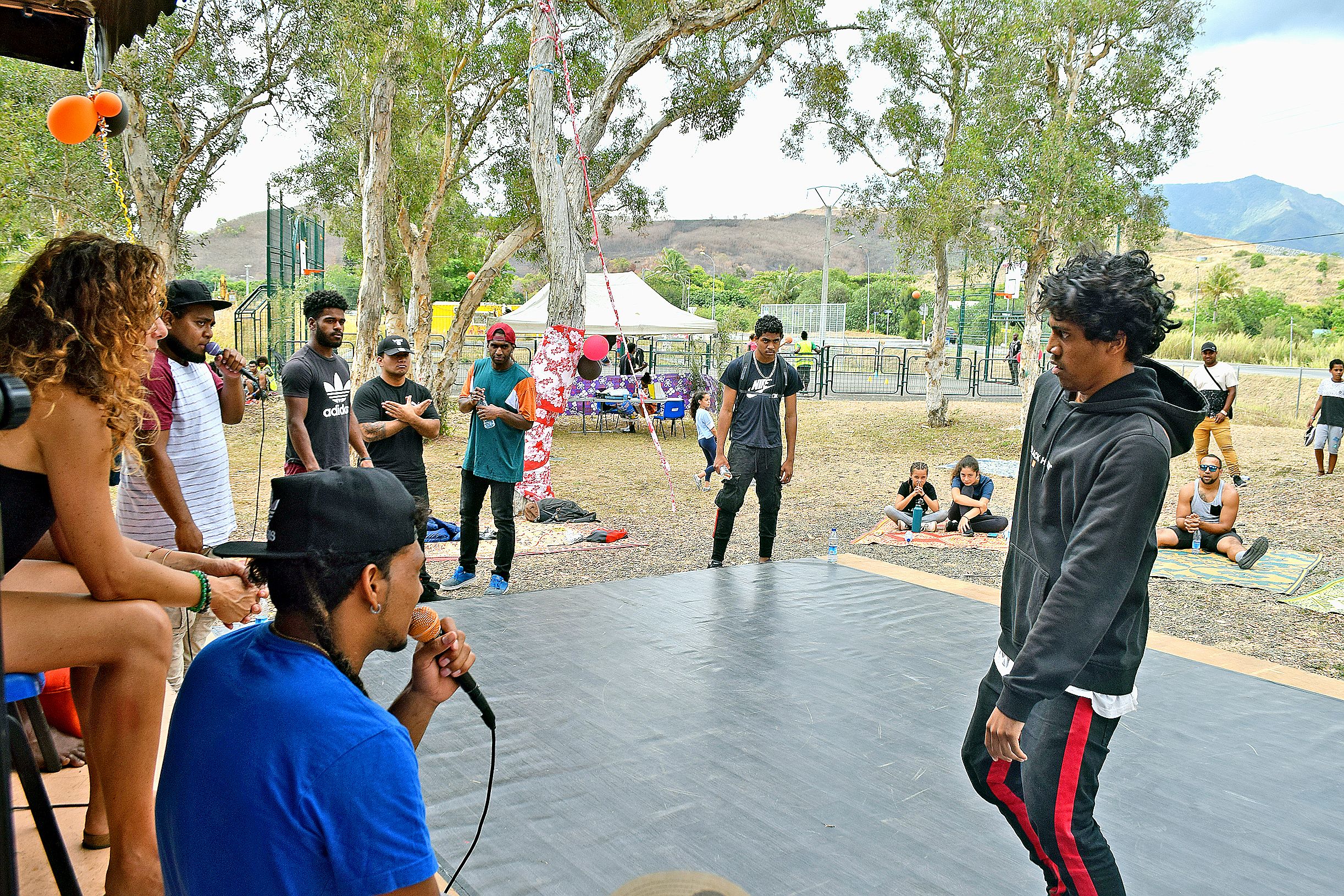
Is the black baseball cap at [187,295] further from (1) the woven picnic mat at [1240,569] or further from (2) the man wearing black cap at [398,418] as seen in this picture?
(1) the woven picnic mat at [1240,569]

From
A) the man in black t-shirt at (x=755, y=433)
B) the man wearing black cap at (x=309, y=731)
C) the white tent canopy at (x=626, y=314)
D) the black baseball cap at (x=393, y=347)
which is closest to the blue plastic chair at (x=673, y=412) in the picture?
the white tent canopy at (x=626, y=314)

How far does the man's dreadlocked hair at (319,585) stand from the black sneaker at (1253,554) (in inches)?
299

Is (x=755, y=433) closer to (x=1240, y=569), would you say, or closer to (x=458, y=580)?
(x=458, y=580)

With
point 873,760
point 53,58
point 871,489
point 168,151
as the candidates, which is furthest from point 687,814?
point 168,151

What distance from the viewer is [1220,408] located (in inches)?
398

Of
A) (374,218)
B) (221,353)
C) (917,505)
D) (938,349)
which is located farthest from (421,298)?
(221,353)

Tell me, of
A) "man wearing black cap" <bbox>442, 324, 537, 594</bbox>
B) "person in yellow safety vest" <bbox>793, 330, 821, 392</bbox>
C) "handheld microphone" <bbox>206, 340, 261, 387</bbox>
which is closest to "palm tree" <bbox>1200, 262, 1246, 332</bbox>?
"person in yellow safety vest" <bbox>793, 330, 821, 392</bbox>

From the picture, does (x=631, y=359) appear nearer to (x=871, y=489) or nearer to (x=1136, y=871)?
(x=871, y=489)

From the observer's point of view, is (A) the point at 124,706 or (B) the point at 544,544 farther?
(B) the point at 544,544

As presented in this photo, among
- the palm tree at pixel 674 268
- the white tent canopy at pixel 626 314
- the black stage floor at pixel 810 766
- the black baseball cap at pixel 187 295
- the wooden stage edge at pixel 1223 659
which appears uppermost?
the palm tree at pixel 674 268

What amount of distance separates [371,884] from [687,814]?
166cm

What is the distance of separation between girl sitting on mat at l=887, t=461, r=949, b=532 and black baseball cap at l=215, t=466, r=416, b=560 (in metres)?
7.55

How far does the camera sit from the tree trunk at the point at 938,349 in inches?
594

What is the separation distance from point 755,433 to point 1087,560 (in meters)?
4.02
